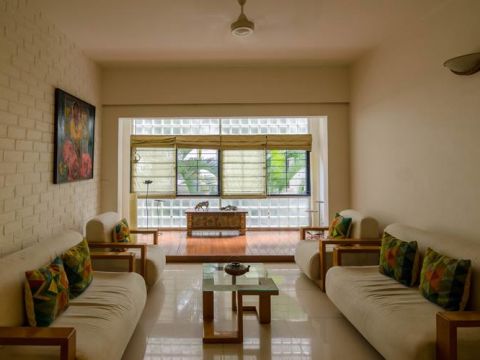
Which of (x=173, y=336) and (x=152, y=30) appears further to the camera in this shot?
(x=152, y=30)

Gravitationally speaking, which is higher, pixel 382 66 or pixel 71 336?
pixel 382 66

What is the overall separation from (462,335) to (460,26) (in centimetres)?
241

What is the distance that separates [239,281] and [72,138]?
2.51 m

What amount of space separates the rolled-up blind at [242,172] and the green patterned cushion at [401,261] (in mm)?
4090

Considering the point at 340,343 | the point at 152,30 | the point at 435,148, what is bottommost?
the point at 340,343

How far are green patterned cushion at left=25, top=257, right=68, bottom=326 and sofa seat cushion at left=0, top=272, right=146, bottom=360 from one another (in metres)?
0.08

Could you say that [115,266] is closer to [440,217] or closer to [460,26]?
[440,217]

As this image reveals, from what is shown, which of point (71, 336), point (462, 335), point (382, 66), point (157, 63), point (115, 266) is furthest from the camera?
point (157, 63)

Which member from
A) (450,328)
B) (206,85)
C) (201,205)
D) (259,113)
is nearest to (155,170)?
(201,205)

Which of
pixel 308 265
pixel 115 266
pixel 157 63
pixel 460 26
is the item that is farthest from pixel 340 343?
pixel 157 63

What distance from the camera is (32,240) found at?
9.81 feet

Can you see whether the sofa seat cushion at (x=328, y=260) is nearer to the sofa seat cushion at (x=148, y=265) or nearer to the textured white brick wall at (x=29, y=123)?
the sofa seat cushion at (x=148, y=265)

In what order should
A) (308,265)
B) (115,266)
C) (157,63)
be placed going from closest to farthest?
(115,266)
(308,265)
(157,63)

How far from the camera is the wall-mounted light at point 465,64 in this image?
2482 millimetres
